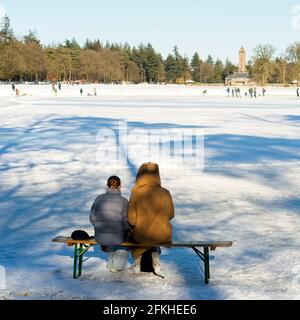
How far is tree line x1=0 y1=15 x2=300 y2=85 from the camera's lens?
113 meters

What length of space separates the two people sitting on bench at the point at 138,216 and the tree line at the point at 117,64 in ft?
332

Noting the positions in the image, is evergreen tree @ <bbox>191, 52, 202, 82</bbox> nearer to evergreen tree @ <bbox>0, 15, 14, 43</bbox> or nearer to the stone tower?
the stone tower

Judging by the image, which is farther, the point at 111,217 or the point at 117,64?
the point at 117,64

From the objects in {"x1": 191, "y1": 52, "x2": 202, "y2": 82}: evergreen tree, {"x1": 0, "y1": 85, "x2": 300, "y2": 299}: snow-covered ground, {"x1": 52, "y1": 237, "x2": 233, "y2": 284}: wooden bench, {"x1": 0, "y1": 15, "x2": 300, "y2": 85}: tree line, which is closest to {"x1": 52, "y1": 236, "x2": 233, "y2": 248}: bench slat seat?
{"x1": 52, "y1": 237, "x2": 233, "y2": 284}: wooden bench

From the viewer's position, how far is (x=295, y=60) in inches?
4692

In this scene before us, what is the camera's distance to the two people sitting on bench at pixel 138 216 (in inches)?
223

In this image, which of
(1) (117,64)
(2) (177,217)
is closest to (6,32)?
(1) (117,64)

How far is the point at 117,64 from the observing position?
14275 centimetres

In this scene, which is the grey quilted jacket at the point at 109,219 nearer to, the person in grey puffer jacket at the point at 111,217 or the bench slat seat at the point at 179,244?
the person in grey puffer jacket at the point at 111,217

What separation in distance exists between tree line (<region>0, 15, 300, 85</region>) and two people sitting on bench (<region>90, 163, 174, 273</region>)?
332 ft

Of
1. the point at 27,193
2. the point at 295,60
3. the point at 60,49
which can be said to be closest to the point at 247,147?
the point at 27,193

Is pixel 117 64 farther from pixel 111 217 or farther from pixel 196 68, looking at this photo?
pixel 111 217

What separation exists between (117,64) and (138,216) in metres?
139
